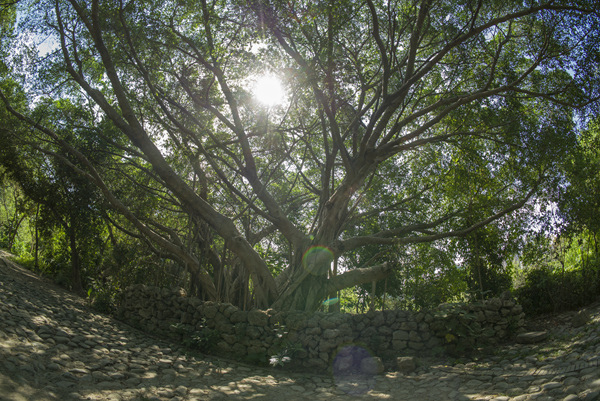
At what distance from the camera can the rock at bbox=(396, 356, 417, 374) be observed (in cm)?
593

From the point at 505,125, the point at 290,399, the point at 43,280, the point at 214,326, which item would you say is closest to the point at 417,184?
the point at 505,125

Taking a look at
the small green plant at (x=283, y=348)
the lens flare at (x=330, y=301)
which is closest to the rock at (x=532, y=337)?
the small green plant at (x=283, y=348)

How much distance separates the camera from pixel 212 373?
5695 mm

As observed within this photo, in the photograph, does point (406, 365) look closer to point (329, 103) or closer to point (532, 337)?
point (532, 337)

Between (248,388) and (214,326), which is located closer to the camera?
(248,388)

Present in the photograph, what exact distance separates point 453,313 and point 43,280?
10048 millimetres

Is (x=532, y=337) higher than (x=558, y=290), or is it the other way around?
(x=558, y=290)

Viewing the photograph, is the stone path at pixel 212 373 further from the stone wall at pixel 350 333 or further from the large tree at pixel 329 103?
the large tree at pixel 329 103

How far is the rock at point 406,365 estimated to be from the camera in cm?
593

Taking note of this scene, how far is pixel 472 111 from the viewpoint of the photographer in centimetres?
824

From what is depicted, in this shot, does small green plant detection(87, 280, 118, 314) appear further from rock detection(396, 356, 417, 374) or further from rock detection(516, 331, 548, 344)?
rock detection(516, 331, 548, 344)

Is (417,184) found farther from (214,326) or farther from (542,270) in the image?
(214,326)

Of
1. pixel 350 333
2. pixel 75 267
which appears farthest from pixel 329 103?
pixel 75 267

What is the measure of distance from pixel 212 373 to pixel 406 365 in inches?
113
